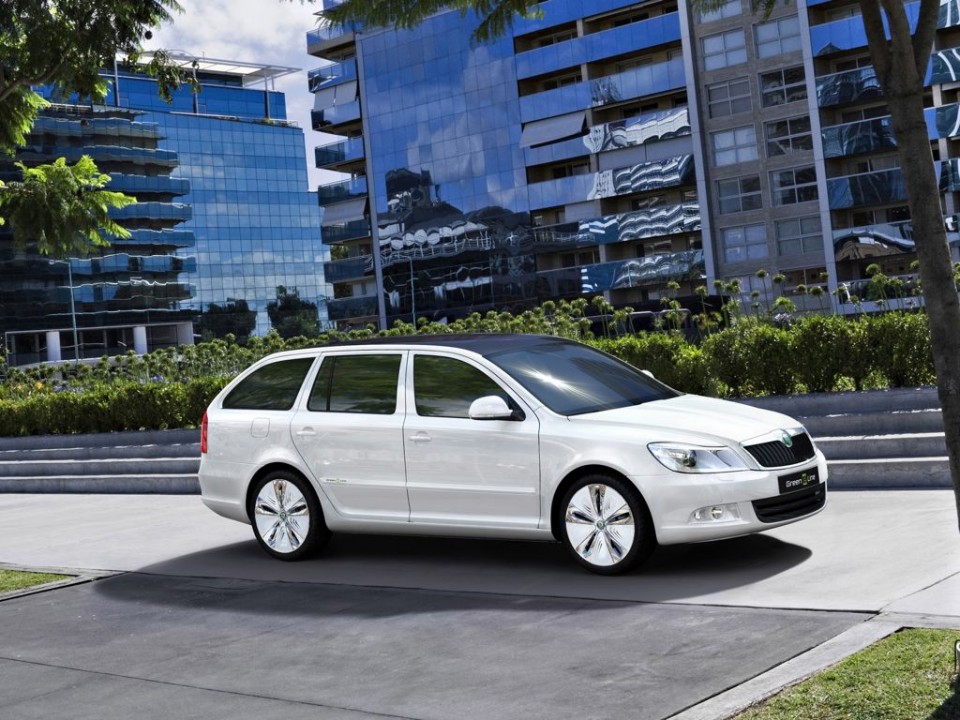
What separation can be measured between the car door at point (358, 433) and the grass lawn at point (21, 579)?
2423 millimetres

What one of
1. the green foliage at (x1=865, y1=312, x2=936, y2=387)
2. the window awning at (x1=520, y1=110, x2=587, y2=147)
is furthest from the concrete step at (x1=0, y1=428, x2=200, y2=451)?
the window awning at (x1=520, y1=110, x2=587, y2=147)

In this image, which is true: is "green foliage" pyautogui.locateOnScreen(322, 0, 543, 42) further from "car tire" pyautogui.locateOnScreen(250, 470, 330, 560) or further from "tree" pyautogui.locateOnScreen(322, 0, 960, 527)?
"car tire" pyautogui.locateOnScreen(250, 470, 330, 560)

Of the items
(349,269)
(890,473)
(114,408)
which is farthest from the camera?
(349,269)

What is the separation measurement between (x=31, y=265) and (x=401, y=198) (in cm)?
4849

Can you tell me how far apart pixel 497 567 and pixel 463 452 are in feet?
2.94

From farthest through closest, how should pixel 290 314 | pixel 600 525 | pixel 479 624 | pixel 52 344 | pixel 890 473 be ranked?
pixel 290 314, pixel 52 344, pixel 890 473, pixel 600 525, pixel 479 624

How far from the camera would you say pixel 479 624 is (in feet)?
24.4

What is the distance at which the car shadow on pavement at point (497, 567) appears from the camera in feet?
26.4

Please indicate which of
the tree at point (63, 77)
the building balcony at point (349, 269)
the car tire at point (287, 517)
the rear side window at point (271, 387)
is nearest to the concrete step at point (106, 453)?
the tree at point (63, 77)

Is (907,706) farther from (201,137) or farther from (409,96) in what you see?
(201,137)

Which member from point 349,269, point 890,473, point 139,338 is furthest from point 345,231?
point 890,473

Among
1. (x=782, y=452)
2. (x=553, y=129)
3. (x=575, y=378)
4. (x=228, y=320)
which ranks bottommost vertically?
(x=782, y=452)

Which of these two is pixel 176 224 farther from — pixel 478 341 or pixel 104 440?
pixel 478 341

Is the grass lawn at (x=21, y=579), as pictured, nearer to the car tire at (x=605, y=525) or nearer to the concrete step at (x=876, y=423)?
the car tire at (x=605, y=525)
